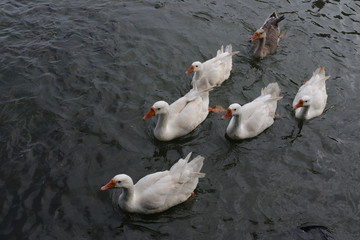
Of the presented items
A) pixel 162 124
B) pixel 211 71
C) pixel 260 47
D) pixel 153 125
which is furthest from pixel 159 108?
pixel 260 47

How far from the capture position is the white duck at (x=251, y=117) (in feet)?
26.4

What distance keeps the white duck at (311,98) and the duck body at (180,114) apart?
2169 mm

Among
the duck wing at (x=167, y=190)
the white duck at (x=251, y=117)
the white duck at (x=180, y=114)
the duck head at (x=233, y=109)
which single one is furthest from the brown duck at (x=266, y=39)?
the duck wing at (x=167, y=190)

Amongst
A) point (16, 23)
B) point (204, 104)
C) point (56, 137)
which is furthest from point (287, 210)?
point (16, 23)

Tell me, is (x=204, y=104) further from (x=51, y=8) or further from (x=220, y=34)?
(x=51, y=8)

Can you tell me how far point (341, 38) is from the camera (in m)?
11.8

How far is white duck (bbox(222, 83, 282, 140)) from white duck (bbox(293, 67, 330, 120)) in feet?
2.16

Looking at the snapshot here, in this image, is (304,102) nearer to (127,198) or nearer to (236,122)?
(236,122)

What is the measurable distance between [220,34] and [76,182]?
260 inches

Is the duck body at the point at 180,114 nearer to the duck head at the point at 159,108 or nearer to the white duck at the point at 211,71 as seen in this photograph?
the duck head at the point at 159,108

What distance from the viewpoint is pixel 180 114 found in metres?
8.15

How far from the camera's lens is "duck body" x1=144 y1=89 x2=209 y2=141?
25.6 ft

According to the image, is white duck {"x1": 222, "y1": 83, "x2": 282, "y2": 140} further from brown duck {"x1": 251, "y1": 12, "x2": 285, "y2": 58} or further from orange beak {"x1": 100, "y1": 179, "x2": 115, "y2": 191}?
orange beak {"x1": 100, "y1": 179, "x2": 115, "y2": 191}

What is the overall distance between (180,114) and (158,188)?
2.07 metres
